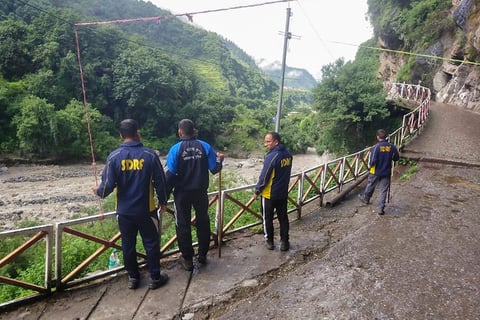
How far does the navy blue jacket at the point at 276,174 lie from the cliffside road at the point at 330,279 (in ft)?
3.24

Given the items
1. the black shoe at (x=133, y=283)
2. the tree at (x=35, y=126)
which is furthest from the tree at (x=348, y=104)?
the tree at (x=35, y=126)

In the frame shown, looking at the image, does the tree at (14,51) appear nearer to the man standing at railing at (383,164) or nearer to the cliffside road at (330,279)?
the cliffside road at (330,279)

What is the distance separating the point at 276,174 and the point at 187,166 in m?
1.38

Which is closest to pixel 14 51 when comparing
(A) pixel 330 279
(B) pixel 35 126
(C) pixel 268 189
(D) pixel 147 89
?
(B) pixel 35 126

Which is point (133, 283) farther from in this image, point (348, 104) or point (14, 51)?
point (14, 51)

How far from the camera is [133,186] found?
11.7ft

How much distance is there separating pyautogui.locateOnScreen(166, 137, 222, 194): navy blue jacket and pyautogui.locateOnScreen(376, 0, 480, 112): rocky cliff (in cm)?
1425

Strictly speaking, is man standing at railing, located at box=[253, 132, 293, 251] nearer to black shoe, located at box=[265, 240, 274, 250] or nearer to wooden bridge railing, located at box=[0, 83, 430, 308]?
black shoe, located at box=[265, 240, 274, 250]

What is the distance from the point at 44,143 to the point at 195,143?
2831cm

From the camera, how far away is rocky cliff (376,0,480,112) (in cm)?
Result: 1866

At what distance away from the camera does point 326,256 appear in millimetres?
4953

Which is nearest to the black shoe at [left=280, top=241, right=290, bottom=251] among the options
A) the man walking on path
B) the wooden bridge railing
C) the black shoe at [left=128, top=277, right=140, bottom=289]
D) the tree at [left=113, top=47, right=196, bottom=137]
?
the wooden bridge railing

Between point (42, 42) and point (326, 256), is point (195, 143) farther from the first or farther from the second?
A: point (42, 42)

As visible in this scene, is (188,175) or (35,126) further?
(35,126)
